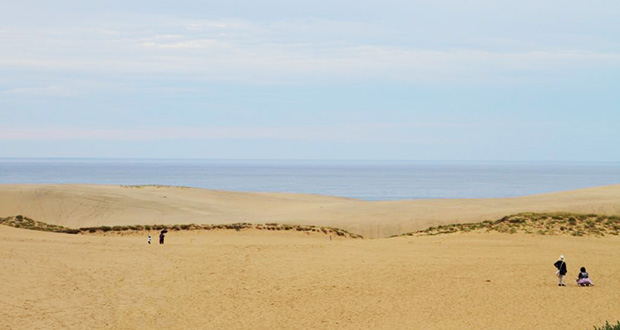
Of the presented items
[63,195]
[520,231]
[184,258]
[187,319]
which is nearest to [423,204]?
[520,231]

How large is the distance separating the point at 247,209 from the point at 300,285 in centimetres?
2983

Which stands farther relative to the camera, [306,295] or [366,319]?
[306,295]

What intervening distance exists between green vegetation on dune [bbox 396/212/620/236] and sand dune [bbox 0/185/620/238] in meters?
3.95

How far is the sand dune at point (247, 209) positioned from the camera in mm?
39469

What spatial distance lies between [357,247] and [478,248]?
452 centimetres

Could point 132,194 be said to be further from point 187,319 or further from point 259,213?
point 187,319

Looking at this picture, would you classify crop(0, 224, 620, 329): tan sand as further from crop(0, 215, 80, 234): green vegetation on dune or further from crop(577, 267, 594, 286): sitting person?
crop(0, 215, 80, 234): green vegetation on dune

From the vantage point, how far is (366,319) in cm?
1614

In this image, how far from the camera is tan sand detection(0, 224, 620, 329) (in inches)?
619

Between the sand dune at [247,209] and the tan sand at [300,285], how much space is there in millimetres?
11028

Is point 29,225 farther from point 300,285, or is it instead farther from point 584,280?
point 584,280

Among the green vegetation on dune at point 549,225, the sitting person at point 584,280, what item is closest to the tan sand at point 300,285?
the sitting person at point 584,280

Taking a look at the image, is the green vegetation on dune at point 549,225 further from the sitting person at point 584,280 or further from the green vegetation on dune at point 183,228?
the sitting person at point 584,280

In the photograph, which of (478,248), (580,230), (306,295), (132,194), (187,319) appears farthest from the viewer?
(132,194)
